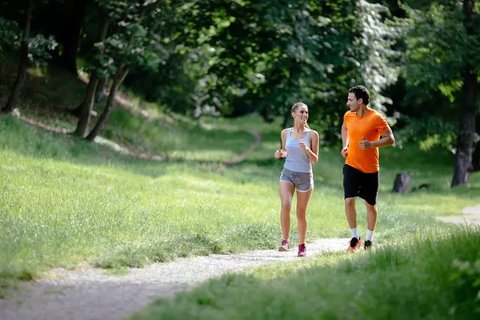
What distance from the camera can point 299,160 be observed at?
12117 mm

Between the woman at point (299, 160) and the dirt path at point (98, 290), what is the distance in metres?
1.85

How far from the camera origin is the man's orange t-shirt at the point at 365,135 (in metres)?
11.8

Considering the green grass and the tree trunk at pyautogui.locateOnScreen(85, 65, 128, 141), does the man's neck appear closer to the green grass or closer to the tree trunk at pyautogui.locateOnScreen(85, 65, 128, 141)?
the green grass

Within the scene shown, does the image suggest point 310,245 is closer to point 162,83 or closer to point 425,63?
point 425,63

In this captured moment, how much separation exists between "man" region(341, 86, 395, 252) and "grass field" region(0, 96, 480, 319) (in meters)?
0.71

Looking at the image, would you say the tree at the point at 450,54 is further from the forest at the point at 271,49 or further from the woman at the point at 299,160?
the woman at the point at 299,160

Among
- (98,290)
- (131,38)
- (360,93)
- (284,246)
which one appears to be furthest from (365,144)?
(131,38)

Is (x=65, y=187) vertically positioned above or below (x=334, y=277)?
below

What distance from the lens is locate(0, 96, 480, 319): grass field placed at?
771 centimetres

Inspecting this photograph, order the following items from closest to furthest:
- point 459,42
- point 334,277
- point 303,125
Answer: point 334,277 < point 303,125 < point 459,42

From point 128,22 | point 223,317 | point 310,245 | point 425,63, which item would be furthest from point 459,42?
point 223,317

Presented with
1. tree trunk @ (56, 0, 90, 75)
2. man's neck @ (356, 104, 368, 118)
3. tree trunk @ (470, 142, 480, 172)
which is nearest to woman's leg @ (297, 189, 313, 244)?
man's neck @ (356, 104, 368, 118)

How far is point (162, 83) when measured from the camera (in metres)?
41.8

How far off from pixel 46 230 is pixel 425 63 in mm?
22963
